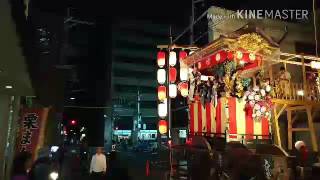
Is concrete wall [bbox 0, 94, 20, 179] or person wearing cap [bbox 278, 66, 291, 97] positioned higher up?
person wearing cap [bbox 278, 66, 291, 97]

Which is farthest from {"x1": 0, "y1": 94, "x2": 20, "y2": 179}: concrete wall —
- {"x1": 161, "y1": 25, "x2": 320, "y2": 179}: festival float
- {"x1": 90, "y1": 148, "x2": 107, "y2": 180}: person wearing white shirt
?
{"x1": 161, "y1": 25, "x2": 320, "y2": 179}: festival float

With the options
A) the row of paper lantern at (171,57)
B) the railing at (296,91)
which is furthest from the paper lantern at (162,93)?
the railing at (296,91)

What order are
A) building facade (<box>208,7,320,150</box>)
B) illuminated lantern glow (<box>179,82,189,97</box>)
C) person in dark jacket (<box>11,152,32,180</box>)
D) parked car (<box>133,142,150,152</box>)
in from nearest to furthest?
person in dark jacket (<box>11,152,32,180</box>)
illuminated lantern glow (<box>179,82,189,97</box>)
building facade (<box>208,7,320,150</box>)
parked car (<box>133,142,150,152</box>)

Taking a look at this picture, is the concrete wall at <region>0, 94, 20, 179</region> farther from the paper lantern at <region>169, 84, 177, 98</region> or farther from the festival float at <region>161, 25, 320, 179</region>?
the paper lantern at <region>169, 84, 177, 98</region>

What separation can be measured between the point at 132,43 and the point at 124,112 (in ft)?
52.8

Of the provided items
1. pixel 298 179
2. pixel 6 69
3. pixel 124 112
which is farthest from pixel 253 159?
pixel 124 112

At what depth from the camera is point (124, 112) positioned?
241 feet

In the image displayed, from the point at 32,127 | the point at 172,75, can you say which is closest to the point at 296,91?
the point at 172,75

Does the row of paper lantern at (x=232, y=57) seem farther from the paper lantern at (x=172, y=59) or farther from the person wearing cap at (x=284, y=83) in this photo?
the paper lantern at (x=172, y=59)

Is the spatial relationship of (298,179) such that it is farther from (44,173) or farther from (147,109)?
(147,109)

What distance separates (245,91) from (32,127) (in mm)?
8849

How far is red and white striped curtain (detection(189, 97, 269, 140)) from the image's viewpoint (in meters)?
14.5

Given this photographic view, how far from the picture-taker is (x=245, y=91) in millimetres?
14695

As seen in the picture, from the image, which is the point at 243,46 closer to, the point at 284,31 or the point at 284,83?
the point at 284,83
